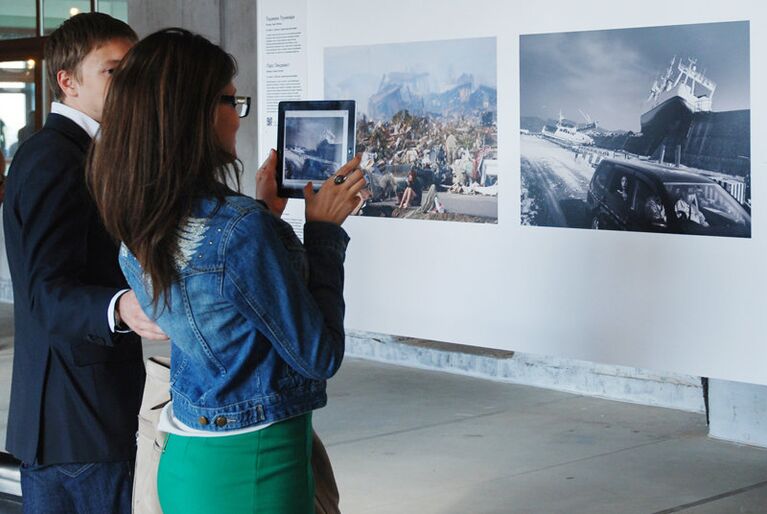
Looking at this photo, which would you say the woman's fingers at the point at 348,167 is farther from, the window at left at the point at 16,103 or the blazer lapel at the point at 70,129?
the window at left at the point at 16,103

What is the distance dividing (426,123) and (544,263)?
3.20 feet

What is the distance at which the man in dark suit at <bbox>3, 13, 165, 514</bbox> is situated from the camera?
2357 millimetres

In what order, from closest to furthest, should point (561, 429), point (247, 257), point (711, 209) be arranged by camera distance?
point (247, 257) → point (711, 209) → point (561, 429)

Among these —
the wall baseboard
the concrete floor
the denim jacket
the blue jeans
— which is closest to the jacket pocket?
the blue jeans

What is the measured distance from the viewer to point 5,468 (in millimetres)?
3873

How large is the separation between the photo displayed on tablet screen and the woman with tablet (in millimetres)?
770

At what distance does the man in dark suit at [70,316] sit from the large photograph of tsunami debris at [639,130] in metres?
2.55

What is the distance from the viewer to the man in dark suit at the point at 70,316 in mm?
2357

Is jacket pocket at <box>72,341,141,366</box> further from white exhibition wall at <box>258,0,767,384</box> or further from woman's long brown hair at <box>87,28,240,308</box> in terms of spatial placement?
white exhibition wall at <box>258,0,767,384</box>

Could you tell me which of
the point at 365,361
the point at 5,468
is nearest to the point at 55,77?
the point at 5,468

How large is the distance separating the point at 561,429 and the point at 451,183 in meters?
2.39

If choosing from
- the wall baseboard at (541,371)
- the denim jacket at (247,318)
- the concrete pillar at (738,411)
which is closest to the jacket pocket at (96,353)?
the denim jacket at (247,318)

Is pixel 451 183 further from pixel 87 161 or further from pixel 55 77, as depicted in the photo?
pixel 87 161

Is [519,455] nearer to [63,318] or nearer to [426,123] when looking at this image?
[426,123]
